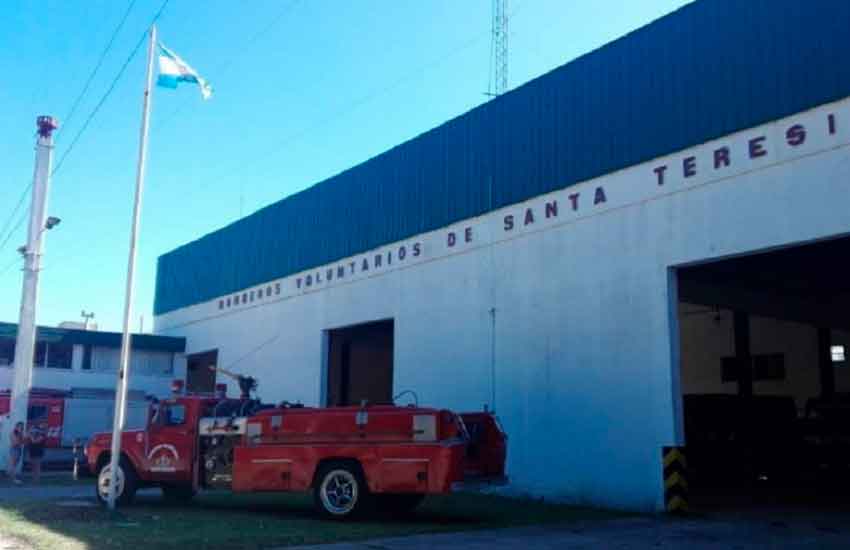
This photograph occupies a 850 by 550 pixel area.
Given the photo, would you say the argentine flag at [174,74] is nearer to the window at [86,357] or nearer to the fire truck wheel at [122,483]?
the fire truck wheel at [122,483]

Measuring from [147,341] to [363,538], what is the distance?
30.0 metres

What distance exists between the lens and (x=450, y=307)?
2322cm

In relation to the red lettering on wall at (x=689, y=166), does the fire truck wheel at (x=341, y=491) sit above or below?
below

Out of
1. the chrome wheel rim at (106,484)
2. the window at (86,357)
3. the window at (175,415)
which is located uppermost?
the window at (86,357)

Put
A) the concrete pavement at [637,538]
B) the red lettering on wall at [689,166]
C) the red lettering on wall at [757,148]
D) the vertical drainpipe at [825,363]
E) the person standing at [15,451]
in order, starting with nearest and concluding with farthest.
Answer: the concrete pavement at [637,538] → the red lettering on wall at [757,148] → the red lettering on wall at [689,166] → the person standing at [15,451] → the vertical drainpipe at [825,363]

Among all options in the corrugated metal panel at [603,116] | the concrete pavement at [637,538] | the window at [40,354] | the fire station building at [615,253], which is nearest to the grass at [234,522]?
the concrete pavement at [637,538]

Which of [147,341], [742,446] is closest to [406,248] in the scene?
[742,446]

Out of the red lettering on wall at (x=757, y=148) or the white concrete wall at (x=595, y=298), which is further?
the red lettering on wall at (x=757, y=148)

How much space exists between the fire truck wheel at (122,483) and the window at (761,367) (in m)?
22.2

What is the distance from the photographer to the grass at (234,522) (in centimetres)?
1186

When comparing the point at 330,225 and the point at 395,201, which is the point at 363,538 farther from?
the point at 330,225

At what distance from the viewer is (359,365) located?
36000mm

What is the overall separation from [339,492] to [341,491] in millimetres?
44

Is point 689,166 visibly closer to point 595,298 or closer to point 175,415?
point 595,298
